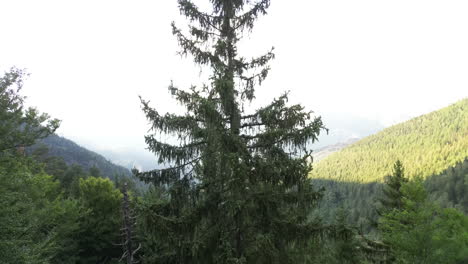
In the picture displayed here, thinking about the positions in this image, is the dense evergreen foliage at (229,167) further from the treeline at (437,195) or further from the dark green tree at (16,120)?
the treeline at (437,195)

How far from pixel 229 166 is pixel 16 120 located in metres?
10.8

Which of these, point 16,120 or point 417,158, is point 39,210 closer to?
point 16,120

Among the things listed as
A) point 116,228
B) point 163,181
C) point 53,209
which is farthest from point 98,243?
point 163,181

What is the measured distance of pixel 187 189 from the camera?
851 centimetres

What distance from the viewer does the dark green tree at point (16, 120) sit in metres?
11.6

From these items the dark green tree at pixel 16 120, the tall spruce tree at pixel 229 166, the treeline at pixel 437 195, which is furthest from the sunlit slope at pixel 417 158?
the dark green tree at pixel 16 120

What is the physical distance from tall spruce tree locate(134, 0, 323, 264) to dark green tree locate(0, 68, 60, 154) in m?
7.19

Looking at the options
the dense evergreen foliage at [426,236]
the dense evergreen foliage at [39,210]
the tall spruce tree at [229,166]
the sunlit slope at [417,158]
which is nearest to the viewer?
the tall spruce tree at [229,166]

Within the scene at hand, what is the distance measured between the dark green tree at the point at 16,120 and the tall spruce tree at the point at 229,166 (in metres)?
7.19

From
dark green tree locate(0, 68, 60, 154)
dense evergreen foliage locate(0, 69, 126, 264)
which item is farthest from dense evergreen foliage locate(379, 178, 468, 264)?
dark green tree locate(0, 68, 60, 154)

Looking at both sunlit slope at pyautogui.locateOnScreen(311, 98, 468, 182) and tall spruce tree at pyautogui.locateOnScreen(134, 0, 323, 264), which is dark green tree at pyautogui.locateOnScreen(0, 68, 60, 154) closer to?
tall spruce tree at pyautogui.locateOnScreen(134, 0, 323, 264)

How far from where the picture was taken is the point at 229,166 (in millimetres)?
7172

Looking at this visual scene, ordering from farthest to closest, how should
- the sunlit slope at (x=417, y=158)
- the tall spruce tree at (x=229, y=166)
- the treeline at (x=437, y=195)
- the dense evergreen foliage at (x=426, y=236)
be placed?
the sunlit slope at (x=417, y=158) < the treeline at (x=437, y=195) < the dense evergreen foliage at (x=426, y=236) < the tall spruce tree at (x=229, y=166)

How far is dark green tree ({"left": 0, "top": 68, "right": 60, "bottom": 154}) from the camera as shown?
456 inches
